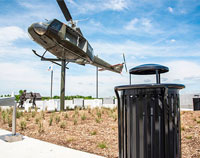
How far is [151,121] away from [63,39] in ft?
36.6

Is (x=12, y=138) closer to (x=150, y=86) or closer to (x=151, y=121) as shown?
(x=151, y=121)

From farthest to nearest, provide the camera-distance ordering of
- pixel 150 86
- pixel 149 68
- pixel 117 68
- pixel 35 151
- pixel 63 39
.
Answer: pixel 117 68
pixel 63 39
pixel 35 151
pixel 149 68
pixel 150 86

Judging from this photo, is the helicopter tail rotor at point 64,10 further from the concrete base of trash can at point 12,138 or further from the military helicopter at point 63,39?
the concrete base of trash can at point 12,138

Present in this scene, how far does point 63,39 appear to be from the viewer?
12.3 m

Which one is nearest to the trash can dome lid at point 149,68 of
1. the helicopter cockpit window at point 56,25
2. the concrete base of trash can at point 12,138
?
the concrete base of trash can at point 12,138

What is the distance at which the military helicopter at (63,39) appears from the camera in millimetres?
11555

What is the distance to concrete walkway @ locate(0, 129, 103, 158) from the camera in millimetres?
3900

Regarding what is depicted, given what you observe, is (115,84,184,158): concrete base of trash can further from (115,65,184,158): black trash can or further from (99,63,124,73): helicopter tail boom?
(99,63,124,73): helicopter tail boom

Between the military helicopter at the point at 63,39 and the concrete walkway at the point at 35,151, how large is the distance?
8237 mm

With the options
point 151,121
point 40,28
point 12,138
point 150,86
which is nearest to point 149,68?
point 150,86

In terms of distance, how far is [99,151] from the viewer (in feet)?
14.5

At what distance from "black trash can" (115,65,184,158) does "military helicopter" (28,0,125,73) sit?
10.5m

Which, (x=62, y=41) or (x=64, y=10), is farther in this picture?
(x=64, y=10)

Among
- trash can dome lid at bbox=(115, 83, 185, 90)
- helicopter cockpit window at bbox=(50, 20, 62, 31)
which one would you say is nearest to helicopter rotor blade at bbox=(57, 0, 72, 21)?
helicopter cockpit window at bbox=(50, 20, 62, 31)
